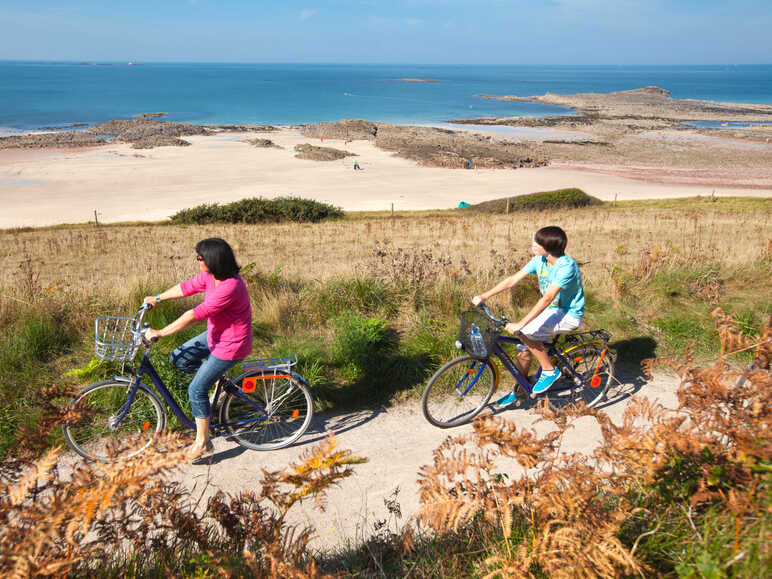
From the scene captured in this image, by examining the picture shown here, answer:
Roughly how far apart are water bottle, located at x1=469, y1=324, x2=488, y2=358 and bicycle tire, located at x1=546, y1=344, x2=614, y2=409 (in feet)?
3.65

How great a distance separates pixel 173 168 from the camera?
46469 millimetres

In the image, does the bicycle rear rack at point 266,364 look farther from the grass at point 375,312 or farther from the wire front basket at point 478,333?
the wire front basket at point 478,333

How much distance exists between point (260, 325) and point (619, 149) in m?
66.9

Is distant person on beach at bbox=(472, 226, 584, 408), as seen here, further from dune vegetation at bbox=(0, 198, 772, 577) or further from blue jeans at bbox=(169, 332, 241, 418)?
blue jeans at bbox=(169, 332, 241, 418)

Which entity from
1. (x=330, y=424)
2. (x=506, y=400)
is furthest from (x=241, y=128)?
(x=506, y=400)

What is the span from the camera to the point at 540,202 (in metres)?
32.1

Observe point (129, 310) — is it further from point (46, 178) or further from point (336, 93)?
point (336, 93)

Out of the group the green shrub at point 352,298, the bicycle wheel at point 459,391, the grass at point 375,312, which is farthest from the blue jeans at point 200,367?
the green shrub at point 352,298

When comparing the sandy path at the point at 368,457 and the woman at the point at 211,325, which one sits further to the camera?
the woman at the point at 211,325

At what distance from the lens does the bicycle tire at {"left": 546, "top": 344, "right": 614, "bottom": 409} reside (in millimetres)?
5359

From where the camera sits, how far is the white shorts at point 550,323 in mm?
4734

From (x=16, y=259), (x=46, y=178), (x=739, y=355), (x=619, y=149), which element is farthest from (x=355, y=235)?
(x=619, y=149)

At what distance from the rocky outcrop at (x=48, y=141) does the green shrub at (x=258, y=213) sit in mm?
41164

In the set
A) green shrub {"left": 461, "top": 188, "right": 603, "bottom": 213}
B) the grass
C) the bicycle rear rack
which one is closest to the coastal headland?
green shrub {"left": 461, "top": 188, "right": 603, "bottom": 213}
